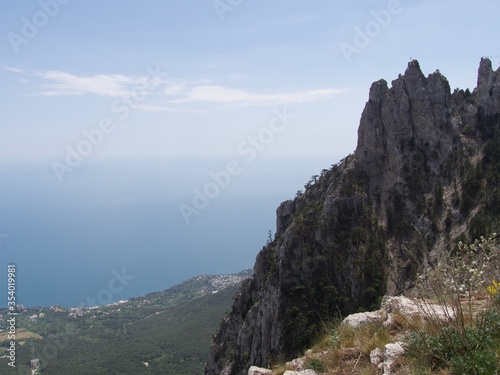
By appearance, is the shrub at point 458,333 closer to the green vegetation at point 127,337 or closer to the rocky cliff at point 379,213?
the rocky cliff at point 379,213

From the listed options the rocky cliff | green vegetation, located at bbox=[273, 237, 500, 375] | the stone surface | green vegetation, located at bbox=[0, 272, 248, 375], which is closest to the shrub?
green vegetation, located at bbox=[273, 237, 500, 375]

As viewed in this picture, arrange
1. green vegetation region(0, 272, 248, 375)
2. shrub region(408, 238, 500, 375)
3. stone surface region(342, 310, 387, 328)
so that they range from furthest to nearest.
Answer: green vegetation region(0, 272, 248, 375), stone surface region(342, 310, 387, 328), shrub region(408, 238, 500, 375)

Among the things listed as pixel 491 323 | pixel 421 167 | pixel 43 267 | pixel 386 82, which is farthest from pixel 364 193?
pixel 43 267

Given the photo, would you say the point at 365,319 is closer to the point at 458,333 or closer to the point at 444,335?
the point at 444,335

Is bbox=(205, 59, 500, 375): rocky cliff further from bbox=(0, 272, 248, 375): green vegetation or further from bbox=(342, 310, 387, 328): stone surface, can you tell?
bbox=(0, 272, 248, 375): green vegetation

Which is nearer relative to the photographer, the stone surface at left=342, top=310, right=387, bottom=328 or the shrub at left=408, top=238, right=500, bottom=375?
the shrub at left=408, top=238, right=500, bottom=375

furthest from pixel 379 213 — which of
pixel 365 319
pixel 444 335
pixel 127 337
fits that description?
pixel 127 337

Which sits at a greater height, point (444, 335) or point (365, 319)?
point (444, 335)

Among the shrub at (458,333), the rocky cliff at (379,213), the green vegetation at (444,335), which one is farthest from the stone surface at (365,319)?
the rocky cliff at (379,213)

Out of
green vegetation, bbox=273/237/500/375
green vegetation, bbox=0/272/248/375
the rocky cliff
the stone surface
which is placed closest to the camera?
green vegetation, bbox=273/237/500/375
